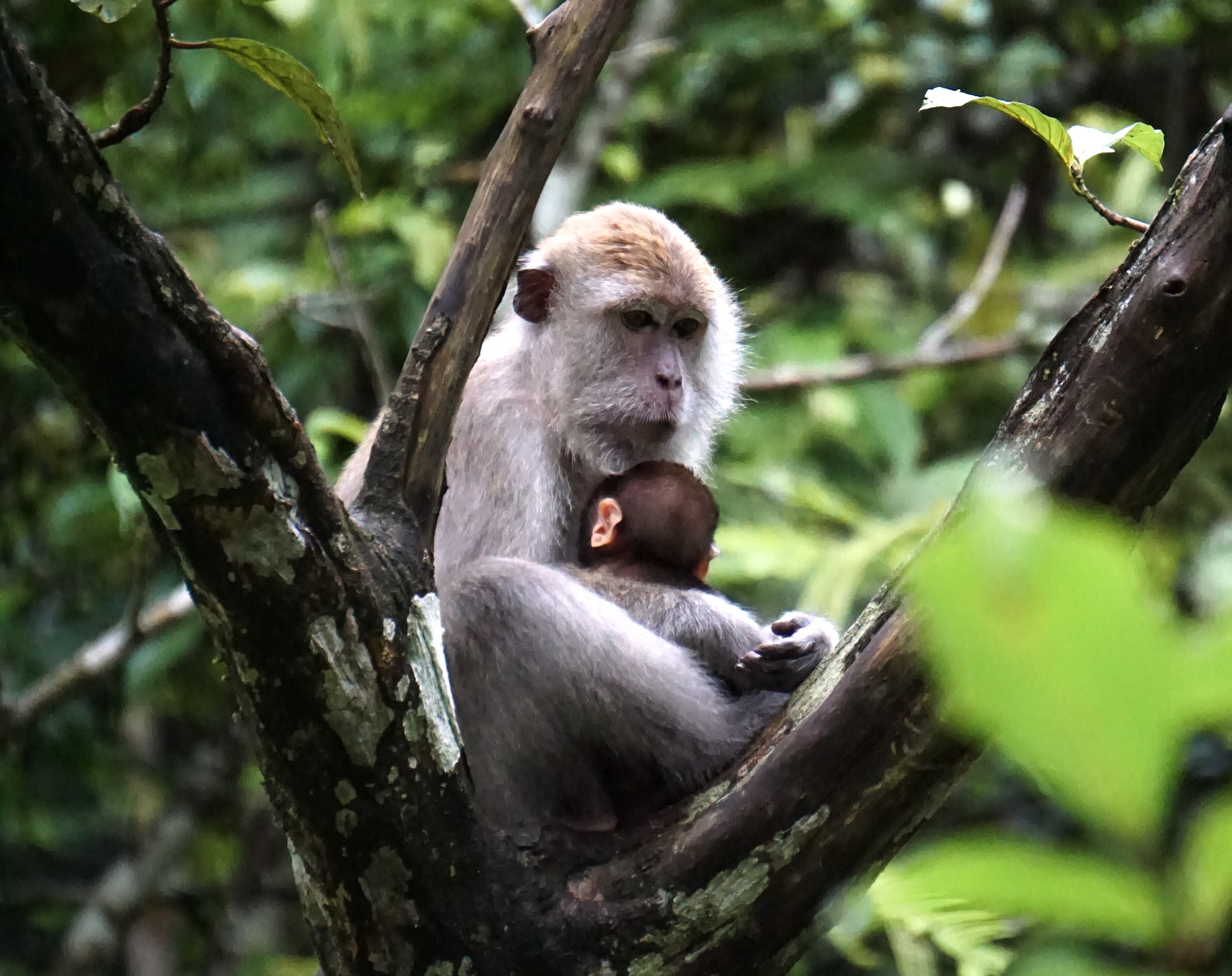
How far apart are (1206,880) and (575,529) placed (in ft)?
11.9

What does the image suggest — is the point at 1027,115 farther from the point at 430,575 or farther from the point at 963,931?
the point at 963,931

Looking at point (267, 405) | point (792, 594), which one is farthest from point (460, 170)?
point (267, 405)

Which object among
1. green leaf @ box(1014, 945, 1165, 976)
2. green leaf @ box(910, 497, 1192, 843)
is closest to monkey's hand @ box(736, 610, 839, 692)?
green leaf @ box(1014, 945, 1165, 976)

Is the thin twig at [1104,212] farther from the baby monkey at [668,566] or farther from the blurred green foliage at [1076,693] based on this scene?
the blurred green foliage at [1076,693]

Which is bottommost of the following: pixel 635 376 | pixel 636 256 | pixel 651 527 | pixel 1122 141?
pixel 651 527

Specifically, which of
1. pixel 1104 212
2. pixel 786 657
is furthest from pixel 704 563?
pixel 1104 212

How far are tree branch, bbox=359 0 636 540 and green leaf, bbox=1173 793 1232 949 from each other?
2.24m

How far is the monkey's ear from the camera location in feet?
15.5

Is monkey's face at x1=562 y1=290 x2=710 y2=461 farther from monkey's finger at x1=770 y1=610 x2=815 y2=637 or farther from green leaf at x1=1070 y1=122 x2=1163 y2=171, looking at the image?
green leaf at x1=1070 y1=122 x2=1163 y2=171

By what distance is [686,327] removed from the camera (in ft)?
15.8

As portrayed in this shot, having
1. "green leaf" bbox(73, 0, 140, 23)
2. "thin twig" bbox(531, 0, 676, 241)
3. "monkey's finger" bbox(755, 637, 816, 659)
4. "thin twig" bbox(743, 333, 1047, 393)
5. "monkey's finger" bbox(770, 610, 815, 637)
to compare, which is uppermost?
"thin twig" bbox(531, 0, 676, 241)

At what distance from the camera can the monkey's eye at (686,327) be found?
4781 mm

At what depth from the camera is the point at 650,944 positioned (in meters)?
2.73

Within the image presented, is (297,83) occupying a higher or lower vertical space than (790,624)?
higher
